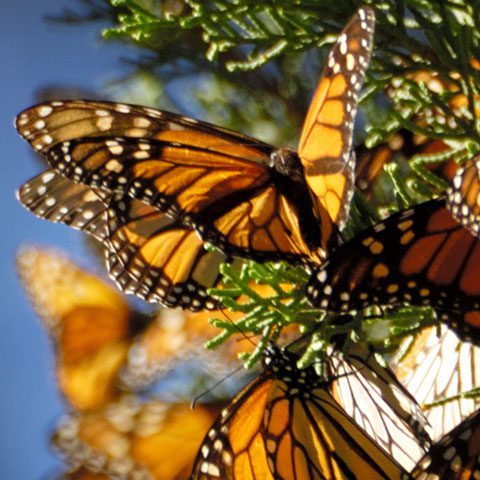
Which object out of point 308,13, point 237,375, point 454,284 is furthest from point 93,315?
point 454,284

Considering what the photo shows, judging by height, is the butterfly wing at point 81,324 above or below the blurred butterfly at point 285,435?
above

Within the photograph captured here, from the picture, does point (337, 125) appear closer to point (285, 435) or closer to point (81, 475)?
point (285, 435)

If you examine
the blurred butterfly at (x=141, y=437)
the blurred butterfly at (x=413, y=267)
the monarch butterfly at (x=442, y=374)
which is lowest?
the monarch butterfly at (x=442, y=374)

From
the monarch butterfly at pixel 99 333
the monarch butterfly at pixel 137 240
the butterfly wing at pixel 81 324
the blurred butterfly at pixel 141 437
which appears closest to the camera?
the monarch butterfly at pixel 137 240

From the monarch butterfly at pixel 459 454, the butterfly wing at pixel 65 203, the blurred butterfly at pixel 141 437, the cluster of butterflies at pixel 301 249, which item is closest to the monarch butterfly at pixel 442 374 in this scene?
the cluster of butterflies at pixel 301 249

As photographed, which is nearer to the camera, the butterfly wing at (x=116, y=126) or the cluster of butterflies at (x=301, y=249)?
the cluster of butterflies at (x=301, y=249)

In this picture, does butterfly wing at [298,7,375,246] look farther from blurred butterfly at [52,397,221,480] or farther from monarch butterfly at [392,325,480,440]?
blurred butterfly at [52,397,221,480]

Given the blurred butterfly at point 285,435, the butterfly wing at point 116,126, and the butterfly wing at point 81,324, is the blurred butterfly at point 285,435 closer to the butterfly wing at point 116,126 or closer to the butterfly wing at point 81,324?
the butterfly wing at point 116,126

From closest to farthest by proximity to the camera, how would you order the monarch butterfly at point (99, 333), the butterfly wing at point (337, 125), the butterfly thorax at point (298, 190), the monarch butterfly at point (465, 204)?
the monarch butterfly at point (465, 204) → the butterfly wing at point (337, 125) → the butterfly thorax at point (298, 190) → the monarch butterfly at point (99, 333)
